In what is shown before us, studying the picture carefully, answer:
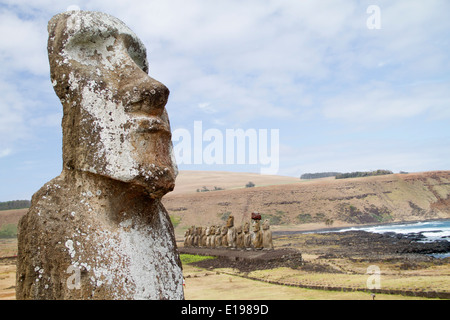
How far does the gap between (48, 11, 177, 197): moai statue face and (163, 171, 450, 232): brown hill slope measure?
53.3m

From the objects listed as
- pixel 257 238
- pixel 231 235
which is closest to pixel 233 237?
pixel 231 235

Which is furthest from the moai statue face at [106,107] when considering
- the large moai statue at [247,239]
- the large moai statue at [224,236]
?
the large moai statue at [224,236]

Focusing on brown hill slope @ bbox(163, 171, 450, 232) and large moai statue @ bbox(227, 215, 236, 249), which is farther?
brown hill slope @ bbox(163, 171, 450, 232)

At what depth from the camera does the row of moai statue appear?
20750 millimetres

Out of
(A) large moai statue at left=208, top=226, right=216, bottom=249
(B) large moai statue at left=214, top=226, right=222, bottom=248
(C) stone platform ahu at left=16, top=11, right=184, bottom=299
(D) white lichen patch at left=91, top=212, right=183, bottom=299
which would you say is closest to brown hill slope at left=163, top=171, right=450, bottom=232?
(A) large moai statue at left=208, top=226, right=216, bottom=249

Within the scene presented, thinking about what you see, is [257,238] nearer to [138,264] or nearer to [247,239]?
[247,239]

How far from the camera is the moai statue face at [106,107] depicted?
2.77 meters

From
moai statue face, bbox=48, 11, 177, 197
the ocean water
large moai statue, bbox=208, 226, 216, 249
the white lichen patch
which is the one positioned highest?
moai statue face, bbox=48, 11, 177, 197

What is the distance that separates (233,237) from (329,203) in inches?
1751

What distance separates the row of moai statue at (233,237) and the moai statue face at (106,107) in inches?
720

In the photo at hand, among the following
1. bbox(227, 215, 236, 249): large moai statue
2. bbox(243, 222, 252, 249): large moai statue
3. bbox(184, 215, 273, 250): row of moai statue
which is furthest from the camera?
bbox(227, 215, 236, 249): large moai statue

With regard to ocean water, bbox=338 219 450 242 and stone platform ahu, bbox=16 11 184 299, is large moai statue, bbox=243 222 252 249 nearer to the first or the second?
ocean water, bbox=338 219 450 242

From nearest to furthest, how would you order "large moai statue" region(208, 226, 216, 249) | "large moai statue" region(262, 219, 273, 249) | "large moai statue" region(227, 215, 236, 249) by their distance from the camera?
"large moai statue" region(262, 219, 273, 249), "large moai statue" region(227, 215, 236, 249), "large moai statue" region(208, 226, 216, 249)
